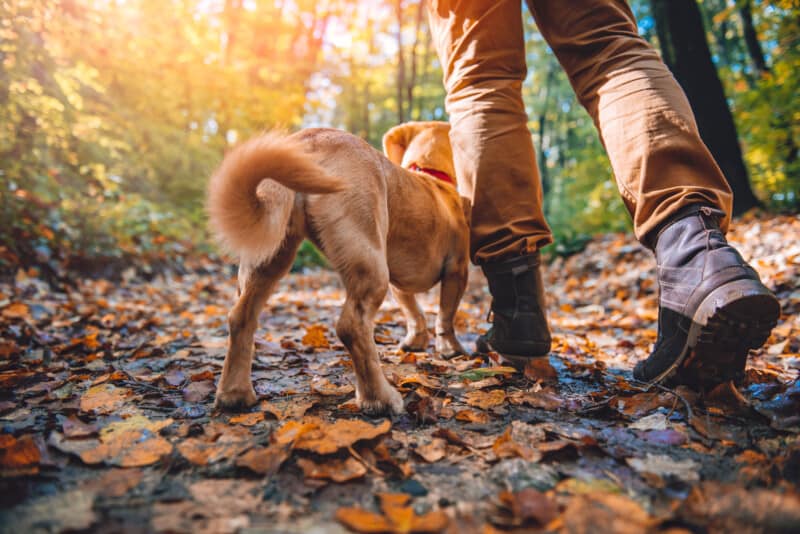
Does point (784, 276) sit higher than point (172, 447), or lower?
higher

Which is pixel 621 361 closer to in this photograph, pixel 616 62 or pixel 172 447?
pixel 616 62

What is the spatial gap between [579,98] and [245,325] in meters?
1.66

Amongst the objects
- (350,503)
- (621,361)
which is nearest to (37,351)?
(350,503)

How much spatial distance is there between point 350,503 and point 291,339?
1.96 m

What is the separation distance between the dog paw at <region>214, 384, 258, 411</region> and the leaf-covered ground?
0.16 feet

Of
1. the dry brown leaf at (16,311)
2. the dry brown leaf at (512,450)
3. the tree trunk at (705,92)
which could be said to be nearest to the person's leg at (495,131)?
the dry brown leaf at (512,450)

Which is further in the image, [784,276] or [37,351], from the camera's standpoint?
[784,276]

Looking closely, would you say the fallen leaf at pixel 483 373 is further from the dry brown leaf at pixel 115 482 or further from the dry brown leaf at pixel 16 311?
the dry brown leaf at pixel 16 311

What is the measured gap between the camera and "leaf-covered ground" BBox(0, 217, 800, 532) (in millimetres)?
854

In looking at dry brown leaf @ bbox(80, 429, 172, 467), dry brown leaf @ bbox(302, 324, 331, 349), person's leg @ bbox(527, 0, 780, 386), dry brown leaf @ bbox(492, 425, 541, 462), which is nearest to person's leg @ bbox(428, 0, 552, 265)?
person's leg @ bbox(527, 0, 780, 386)

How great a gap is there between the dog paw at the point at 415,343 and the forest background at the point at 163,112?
4.58ft

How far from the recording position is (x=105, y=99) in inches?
225

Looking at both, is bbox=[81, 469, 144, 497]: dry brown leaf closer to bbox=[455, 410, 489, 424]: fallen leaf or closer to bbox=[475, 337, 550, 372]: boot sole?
bbox=[455, 410, 489, 424]: fallen leaf

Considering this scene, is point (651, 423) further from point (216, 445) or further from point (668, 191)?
point (216, 445)
